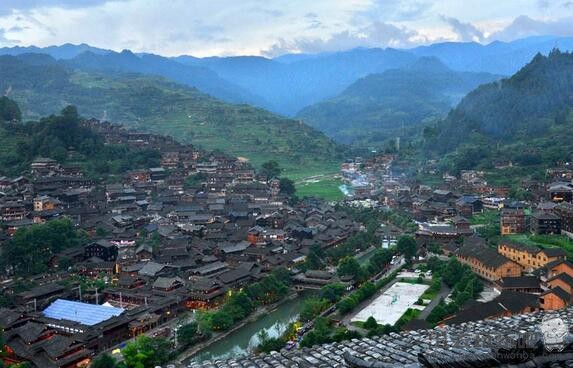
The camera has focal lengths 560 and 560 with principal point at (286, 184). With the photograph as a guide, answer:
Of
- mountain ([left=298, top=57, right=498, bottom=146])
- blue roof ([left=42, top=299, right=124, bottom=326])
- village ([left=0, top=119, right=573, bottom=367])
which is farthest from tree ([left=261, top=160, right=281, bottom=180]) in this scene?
mountain ([left=298, top=57, right=498, bottom=146])

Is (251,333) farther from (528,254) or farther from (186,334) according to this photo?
(528,254)

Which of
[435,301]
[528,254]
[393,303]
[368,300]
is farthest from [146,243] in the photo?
[528,254]

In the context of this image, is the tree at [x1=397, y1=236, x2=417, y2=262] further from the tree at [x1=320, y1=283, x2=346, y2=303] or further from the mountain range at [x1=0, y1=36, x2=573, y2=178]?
the mountain range at [x1=0, y1=36, x2=573, y2=178]

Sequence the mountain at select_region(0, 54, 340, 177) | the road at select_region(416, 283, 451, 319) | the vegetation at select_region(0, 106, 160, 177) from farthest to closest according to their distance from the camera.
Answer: the mountain at select_region(0, 54, 340, 177) < the vegetation at select_region(0, 106, 160, 177) < the road at select_region(416, 283, 451, 319)

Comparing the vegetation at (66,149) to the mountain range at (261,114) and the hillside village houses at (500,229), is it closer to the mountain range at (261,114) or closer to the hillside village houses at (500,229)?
the mountain range at (261,114)

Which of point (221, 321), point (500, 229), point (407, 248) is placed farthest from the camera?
point (500, 229)

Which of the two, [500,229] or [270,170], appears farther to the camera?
[270,170]

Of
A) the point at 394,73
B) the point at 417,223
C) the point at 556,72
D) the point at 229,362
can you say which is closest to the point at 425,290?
the point at 417,223
